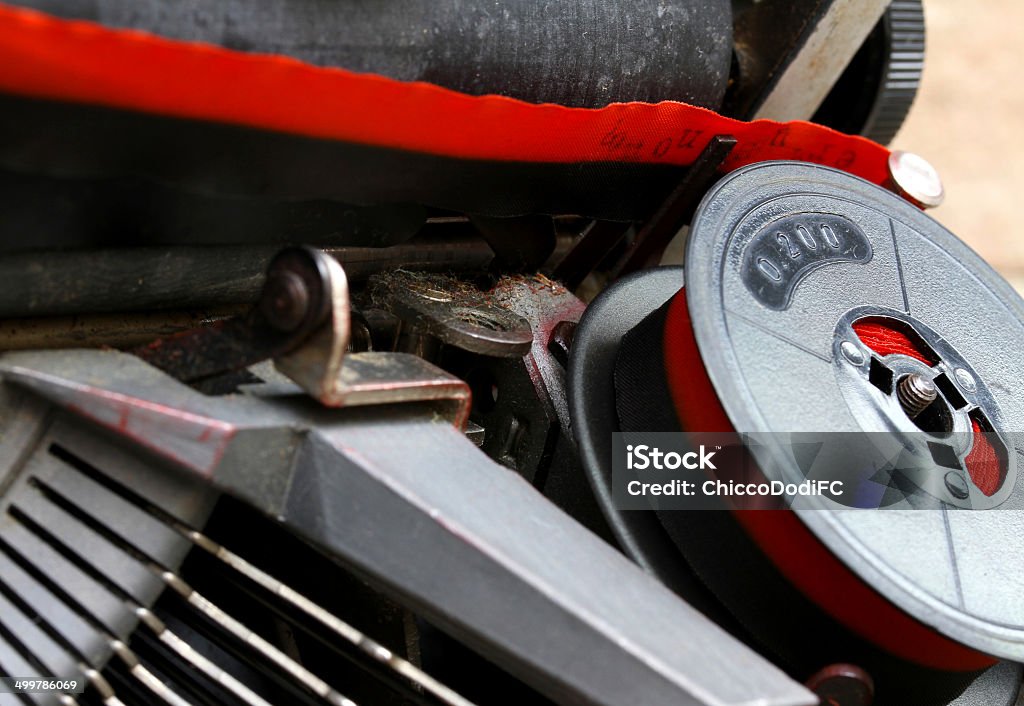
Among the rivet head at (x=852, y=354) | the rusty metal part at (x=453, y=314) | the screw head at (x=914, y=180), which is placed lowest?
the rusty metal part at (x=453, y=314)

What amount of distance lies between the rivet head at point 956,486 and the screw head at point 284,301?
25.6 inches

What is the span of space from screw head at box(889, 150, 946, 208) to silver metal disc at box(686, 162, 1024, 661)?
117 millimetres

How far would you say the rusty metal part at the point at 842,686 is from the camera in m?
0.97

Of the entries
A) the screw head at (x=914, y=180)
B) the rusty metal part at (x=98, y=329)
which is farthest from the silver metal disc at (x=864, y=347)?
the rusty metal part at (x=98, y=329)

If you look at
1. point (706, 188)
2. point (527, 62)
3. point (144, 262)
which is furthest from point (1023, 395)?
point (144, 262)

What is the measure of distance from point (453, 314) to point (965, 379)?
21.9 inches

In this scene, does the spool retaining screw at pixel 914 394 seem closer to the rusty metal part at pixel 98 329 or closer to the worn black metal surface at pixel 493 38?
the worn black metal surface at pixel 493 38

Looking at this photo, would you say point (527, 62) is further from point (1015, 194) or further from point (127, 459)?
point (1015, 194)

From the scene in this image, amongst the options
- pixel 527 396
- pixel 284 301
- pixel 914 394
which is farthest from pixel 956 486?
pixel 284 301

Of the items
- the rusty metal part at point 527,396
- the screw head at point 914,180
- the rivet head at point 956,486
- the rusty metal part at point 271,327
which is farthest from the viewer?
the screw head at point 914,180

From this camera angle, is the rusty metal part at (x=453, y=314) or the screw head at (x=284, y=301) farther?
the rusty metal part at (x=453, y=314)

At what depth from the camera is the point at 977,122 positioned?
14.8ft

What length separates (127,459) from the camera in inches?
36.6

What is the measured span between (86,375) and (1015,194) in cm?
410
